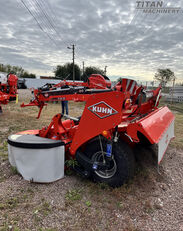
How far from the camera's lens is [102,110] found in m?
2.39

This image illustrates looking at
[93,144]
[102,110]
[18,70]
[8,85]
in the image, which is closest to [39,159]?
[93,144]

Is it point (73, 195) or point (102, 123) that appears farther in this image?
point (73, 195)

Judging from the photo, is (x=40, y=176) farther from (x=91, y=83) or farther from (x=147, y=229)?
(x=91, y=83)

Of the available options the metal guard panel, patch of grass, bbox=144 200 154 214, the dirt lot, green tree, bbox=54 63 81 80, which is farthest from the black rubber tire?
green tree, bbox=54 63 81 80

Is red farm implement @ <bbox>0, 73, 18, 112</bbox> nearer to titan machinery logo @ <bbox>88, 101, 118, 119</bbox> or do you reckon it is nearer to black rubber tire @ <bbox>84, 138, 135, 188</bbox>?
titan machinery logo @ <bbox>88, 101, 118, 119</bbox>

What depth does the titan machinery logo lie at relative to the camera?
2337mm

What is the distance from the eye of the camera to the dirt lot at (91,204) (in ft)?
6.73

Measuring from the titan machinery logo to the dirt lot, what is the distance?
3.76 feet

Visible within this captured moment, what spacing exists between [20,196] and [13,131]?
3570 mm

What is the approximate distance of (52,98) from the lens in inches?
123

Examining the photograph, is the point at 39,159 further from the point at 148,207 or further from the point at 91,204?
the point at 148,207

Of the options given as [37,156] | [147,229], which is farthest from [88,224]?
[37,156]

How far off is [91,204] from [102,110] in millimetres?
1327

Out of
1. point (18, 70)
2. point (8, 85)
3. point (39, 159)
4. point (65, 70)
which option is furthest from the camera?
point (18, 70)
